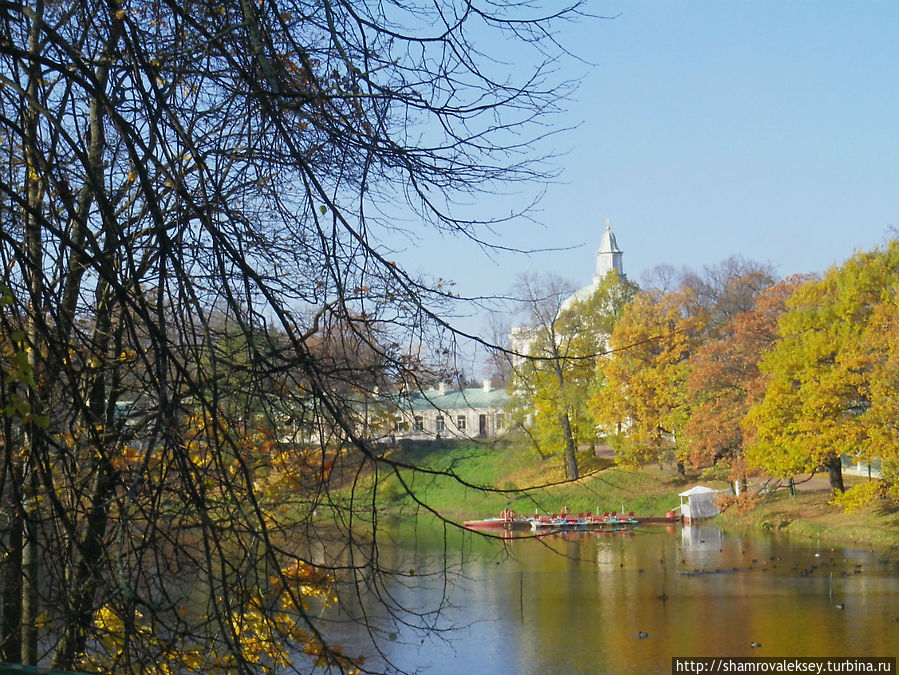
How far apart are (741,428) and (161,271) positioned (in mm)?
24497

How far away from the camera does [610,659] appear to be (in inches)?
536

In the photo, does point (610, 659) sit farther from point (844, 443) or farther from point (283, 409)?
point (283, 409)

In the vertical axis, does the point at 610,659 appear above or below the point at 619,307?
below

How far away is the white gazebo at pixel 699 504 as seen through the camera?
91.8 feet

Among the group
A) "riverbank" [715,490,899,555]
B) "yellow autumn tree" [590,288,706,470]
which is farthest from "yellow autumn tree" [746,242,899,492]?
"yellow autumn tree" [590,288,706,470]

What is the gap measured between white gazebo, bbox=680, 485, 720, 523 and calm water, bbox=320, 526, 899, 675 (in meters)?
4.50

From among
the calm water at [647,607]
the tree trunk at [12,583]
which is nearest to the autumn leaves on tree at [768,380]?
the calm water at [647,607]

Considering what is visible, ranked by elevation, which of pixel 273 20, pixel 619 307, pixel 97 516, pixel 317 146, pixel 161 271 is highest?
pixel 619 307

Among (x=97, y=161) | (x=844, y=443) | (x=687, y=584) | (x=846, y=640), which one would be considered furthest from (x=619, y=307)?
(x=97, y=161)

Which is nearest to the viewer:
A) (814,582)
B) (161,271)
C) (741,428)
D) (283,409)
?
(161,271)

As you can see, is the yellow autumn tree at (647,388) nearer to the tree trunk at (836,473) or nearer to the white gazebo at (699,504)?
the white gazebo at (699,504)

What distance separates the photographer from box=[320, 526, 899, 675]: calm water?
13.6 m

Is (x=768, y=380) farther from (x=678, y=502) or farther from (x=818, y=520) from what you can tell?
(x=678, y=502)

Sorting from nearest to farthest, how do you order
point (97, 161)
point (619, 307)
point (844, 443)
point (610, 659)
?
point (97, 161) < point (610, 659) < point (844, 443) < point (619, 307)
